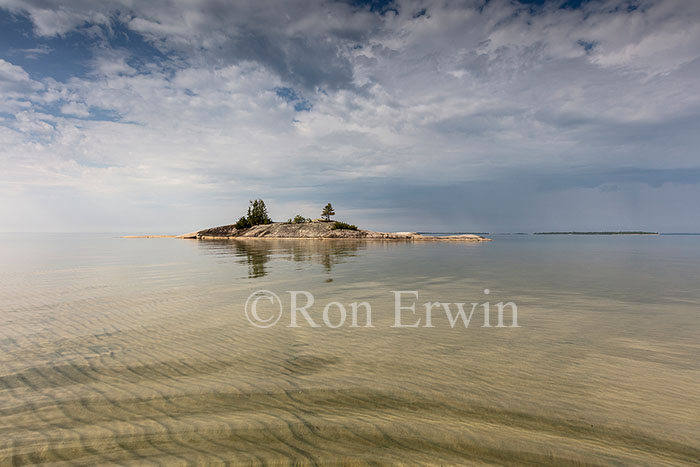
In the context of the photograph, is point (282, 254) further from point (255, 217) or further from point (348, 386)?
point (255, 217)

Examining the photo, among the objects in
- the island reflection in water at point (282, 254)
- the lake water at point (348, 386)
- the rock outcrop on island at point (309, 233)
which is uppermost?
the rock outcrop on island at point (309, 233)

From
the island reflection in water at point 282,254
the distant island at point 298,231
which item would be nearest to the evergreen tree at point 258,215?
the distant island at point 298,231

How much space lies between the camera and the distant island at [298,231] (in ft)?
228

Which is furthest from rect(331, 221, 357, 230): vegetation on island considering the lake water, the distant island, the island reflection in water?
the lake water

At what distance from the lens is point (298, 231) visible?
74.8 meters

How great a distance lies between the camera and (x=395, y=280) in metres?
13.4

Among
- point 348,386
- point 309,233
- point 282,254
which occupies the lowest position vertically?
point 348,386

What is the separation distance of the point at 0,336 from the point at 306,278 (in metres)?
9.41

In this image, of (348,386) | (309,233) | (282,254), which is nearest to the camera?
(348,386)

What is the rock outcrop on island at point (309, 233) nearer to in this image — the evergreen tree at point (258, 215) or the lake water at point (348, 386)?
the evergreen tree at point (258, 215)

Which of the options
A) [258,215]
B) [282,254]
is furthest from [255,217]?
[282,254]

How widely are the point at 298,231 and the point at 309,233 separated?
306cm

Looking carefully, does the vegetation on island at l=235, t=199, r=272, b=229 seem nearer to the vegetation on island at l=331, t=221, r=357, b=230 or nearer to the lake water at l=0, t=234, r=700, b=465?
the vegetation on island at l=331, t=221, r=357, b=230

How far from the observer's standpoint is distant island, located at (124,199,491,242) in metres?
69.4
